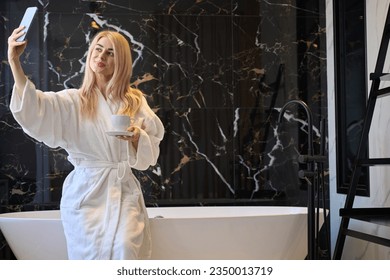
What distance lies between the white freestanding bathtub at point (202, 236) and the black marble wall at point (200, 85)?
0.67 meters

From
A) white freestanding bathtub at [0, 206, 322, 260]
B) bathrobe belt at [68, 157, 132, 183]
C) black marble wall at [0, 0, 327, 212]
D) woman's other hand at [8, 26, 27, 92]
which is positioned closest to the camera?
woman's other hand at [8, 26, 27, 92]

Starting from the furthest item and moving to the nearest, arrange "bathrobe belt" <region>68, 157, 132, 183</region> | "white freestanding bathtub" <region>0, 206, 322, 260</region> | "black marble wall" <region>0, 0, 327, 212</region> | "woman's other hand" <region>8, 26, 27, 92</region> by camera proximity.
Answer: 1. "black marble wall" <region>0, 0, 327, 212</region>
2. "white freestanding bathtub" <region>0, 206, 322, 260</region>
3. "bathrobe belt" <region>68, 157, 132, 183</region>
4. "woman's other hand" <region>8, 26, 27, 92</region>

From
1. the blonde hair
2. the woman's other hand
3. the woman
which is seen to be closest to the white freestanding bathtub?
the woman

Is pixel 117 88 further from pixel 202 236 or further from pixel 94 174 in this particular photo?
pixel 202 236

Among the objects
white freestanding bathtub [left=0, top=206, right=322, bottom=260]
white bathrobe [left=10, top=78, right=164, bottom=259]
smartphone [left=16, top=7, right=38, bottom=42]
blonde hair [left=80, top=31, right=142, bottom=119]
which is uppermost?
smartphone [left=16, top=7, right=38, bottom=42]

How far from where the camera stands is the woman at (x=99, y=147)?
1.81 meters

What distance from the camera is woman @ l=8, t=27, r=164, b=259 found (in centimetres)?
181

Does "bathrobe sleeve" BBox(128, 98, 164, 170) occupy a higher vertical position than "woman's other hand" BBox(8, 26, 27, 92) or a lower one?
lower

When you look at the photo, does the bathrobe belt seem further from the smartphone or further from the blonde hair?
the smartphone

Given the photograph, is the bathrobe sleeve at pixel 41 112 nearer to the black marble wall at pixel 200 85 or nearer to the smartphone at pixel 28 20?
the smartphone at pixel 28 20

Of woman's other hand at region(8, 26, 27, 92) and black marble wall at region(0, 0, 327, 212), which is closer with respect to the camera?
woman's other hand at region(8, 26, 27, 92)

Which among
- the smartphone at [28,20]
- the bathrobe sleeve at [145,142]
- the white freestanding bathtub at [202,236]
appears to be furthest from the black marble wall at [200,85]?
the smartphone at [28,20]
